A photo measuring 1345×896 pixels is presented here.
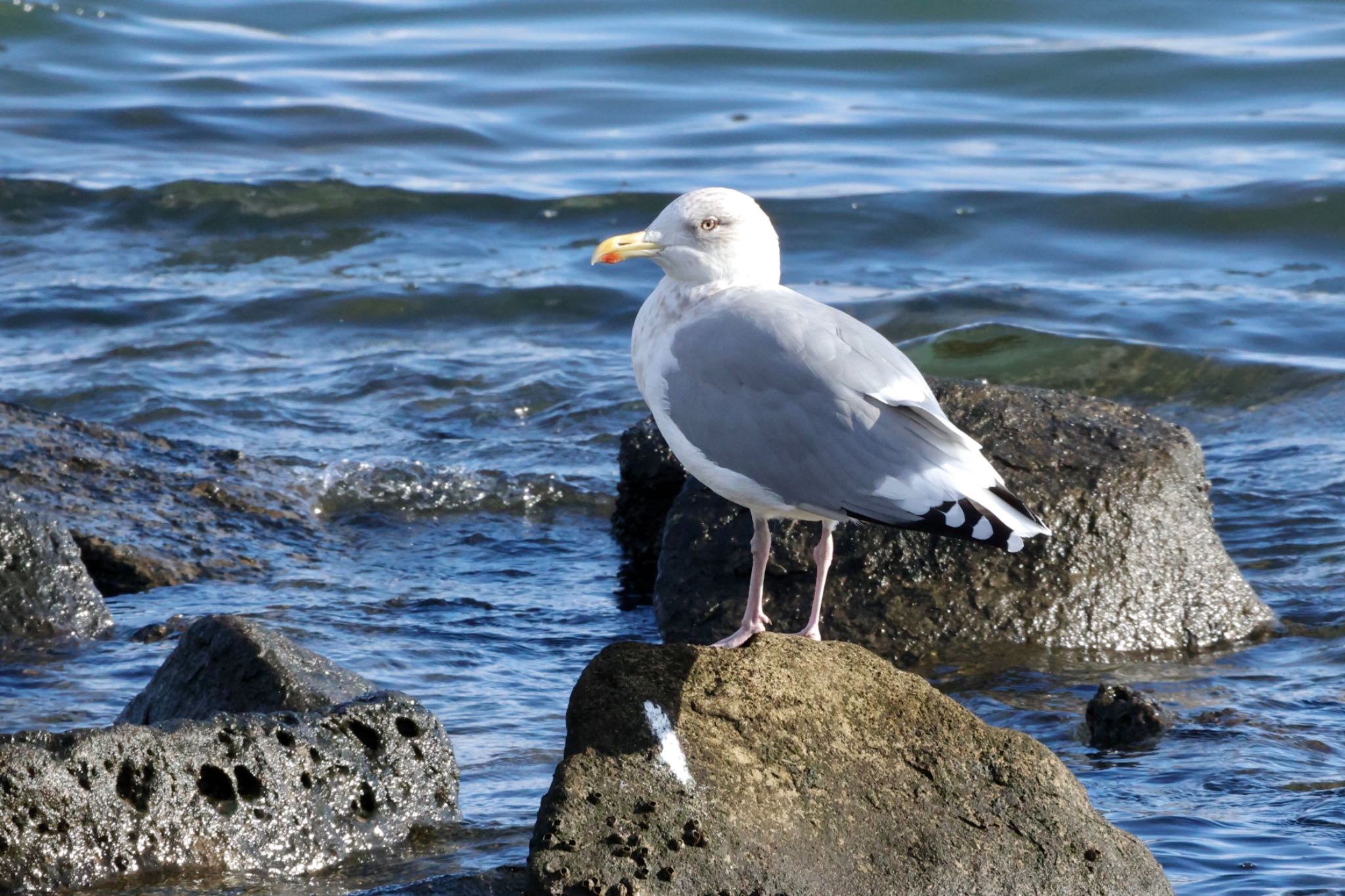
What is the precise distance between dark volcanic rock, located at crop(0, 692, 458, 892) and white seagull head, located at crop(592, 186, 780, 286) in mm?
1407

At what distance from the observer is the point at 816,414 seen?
4.69 metres

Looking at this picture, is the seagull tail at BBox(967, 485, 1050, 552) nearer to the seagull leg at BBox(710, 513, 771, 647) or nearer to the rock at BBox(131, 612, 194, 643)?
the seagull leg at BBox(710, 513, 771, 647)

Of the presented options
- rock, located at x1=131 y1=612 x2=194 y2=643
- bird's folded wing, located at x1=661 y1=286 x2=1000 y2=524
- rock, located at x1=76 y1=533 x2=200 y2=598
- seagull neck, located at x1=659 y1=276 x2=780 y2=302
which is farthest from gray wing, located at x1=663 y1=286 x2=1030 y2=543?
rock, located at x1=76 y1=533 x2=200 y2=598

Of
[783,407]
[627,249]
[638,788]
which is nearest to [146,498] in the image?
[627,249]

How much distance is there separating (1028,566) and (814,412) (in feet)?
6.84

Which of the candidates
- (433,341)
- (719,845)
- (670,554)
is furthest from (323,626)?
(433,341)

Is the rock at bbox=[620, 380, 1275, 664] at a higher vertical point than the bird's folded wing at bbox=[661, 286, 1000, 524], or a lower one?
lower

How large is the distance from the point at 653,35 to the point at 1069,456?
1411cm

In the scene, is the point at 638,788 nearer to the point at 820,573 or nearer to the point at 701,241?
the point at 820,573

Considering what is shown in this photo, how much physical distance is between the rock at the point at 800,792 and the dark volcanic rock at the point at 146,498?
11.4 feet

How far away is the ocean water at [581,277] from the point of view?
600 cm

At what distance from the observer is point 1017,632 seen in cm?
640

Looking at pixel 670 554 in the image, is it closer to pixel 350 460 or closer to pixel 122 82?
pixel 350 460

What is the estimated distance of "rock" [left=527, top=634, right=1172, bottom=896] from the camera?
12.6 ft
